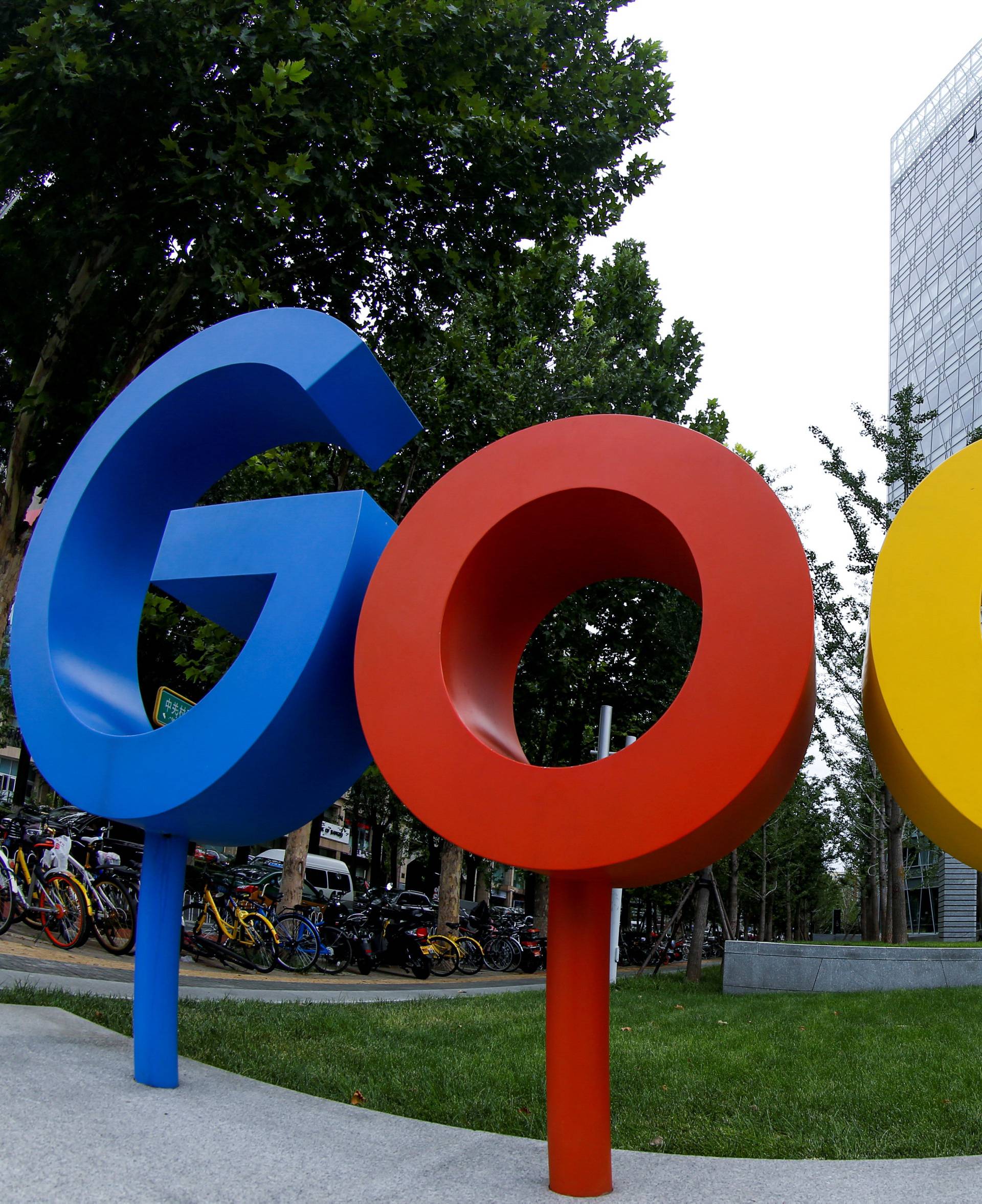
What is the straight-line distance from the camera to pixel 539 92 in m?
9.86

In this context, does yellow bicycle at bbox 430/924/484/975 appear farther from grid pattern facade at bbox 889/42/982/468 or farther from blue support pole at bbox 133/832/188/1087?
grid pattern facade at bbox 889/42/982/468

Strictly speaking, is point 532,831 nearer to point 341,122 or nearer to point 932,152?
point 341,122

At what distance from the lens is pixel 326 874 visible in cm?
3161

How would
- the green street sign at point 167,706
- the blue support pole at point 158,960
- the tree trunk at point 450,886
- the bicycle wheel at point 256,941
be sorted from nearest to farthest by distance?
the blue support pole at point 158,960 → the green street sign at point 167,706 → the bicycle wheel at point 256,941 → the tree trunk at point 450,886

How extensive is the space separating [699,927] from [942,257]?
1476 inches

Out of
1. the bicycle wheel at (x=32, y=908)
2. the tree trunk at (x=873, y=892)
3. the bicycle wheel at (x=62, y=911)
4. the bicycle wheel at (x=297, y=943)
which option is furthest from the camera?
the tree trunk at (x=873, y=892)

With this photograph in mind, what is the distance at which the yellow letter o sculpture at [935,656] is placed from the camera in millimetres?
3449

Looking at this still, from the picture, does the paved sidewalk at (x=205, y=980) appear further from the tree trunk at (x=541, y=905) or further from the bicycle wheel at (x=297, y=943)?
the tree trunk at (x=541, y=905)

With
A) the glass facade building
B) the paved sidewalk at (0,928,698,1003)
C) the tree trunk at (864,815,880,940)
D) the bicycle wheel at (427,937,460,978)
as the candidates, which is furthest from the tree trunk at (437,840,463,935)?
the glass facade building

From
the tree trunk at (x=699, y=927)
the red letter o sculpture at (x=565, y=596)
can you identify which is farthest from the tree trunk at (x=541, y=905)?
the red letter o sculpture at (x=565, y=596)

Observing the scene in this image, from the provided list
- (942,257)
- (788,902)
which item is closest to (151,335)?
(788,902)

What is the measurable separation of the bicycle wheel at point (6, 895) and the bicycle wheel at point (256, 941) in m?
2.88

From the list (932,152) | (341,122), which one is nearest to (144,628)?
(341,122)

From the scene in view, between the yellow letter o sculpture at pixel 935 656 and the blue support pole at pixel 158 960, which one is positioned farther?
the blue support pole at pixel 158 960
